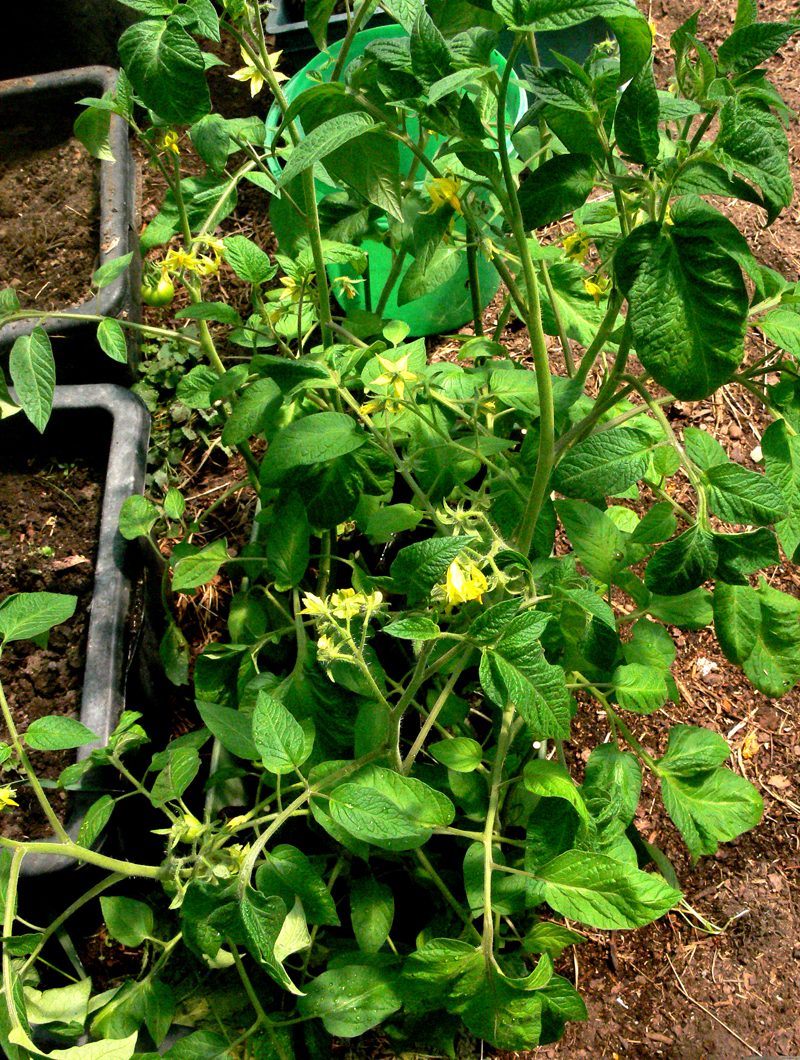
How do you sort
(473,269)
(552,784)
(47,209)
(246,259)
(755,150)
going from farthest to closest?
(47,209), (473,269), (246,259), (552,784), (755,150)

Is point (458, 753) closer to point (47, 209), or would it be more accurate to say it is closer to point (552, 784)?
point (552, 784)

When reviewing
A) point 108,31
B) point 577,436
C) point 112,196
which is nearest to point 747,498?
point 577,436

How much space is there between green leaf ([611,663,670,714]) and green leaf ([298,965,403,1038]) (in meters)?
0.41

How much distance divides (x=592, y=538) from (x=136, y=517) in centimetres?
69

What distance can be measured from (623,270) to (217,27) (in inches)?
18.1

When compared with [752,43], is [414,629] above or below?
below

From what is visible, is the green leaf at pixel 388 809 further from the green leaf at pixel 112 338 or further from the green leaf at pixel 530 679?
the green leaf at pixel 112 338

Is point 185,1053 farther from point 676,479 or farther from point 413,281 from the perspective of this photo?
point 676,479

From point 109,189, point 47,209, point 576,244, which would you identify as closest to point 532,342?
point 576,244

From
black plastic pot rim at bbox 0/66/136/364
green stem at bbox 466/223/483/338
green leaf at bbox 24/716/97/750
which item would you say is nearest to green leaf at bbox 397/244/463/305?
green stem at bbox 466/223/483/338

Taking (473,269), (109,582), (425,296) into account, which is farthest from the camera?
(425,296)

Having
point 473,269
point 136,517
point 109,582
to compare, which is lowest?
point 109,582

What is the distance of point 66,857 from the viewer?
3.38ft

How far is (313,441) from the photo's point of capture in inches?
33.7
